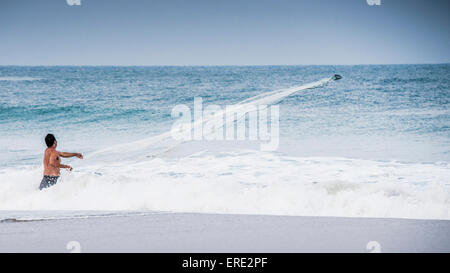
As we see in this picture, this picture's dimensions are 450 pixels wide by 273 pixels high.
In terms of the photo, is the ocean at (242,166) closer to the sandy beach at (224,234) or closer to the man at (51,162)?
the man at (51,162)

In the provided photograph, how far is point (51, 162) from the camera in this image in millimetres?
4824

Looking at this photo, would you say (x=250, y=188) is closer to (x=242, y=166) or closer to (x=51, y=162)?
(x=242, y=166)

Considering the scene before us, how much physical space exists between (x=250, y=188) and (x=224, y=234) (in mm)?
1840

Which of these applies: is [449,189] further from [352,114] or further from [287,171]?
[352,114]

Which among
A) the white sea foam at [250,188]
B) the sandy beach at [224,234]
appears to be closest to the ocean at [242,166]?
the white sea foam at [250,188]

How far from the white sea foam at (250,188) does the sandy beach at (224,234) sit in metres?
0.36

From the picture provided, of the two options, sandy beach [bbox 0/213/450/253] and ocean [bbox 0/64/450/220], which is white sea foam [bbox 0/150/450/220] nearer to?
ocean [bbox 0/64/450/220]

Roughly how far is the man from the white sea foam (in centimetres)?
14

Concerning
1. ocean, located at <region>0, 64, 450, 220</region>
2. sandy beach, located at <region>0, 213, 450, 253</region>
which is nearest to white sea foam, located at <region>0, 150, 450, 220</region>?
ocean, located at <region>0, 64, 450, 220</region>

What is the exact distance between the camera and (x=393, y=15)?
14.5 meters

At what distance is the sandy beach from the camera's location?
10.7ft

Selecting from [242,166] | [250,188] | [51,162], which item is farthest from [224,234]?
[242,166]
